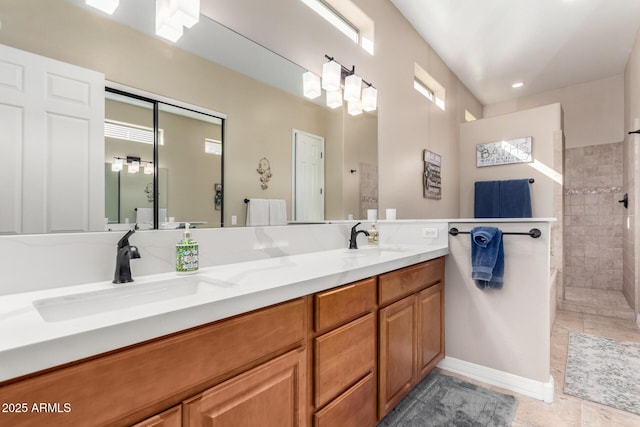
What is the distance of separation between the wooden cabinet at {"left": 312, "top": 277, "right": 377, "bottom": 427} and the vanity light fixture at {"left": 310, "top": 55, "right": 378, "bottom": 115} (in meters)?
1.34

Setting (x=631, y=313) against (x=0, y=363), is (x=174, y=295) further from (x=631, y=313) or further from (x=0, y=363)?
(x=631, y=313)

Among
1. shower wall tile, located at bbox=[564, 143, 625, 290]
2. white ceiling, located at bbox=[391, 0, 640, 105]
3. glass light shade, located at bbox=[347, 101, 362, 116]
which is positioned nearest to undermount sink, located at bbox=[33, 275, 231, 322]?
glass light shade, located at bbox=[347, 101, 362, 116]

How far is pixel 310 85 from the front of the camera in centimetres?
203

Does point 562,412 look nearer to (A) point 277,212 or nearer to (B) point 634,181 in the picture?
(A) point 277,212

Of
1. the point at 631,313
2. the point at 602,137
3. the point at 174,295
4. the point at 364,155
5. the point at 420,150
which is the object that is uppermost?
the point at 602,137

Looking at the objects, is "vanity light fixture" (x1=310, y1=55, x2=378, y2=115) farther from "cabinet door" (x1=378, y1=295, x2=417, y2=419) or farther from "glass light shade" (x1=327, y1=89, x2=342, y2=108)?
"cabinet door" (x1=378, y1=295, x2=417, y2=419)

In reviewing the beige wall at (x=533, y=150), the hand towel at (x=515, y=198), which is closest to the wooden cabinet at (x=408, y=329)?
the hand towel at (x=515, y=198)

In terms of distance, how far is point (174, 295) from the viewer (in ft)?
3.29

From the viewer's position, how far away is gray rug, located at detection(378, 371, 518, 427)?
162 cm

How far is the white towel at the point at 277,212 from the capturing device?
1.70 meters

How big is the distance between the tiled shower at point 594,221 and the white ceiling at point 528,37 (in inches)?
47.7

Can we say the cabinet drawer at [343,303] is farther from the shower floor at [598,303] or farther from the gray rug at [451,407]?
the shower floor at [598,303]

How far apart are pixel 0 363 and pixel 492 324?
7.52ft

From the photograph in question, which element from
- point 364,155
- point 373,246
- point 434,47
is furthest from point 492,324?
point 434,47
